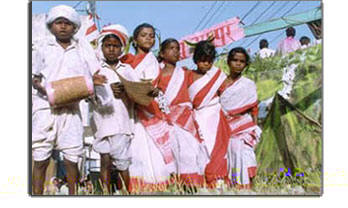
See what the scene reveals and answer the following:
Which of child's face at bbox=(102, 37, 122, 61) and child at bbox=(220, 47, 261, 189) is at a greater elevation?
child's face at bbox=(102, 37, 122, 61)

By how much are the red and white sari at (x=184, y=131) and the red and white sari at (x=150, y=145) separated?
0.08m

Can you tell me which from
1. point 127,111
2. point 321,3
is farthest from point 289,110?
point 127,111

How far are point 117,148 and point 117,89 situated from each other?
0.55 meters

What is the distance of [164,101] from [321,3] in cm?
175

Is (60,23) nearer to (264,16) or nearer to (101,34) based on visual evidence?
(101,34)

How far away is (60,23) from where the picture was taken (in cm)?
610

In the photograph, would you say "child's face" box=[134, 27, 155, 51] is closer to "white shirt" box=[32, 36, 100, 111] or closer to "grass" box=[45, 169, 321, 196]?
"white shirt" box=[32, 36, 100, 111]

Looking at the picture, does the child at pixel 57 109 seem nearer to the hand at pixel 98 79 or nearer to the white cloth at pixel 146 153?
the hand at pixel 98 79

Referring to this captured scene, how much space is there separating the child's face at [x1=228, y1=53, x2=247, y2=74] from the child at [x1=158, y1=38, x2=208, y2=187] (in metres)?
0.43

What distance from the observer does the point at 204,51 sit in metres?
6.23

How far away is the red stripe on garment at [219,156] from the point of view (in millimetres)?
6195

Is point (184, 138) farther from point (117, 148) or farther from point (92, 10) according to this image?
point (92, 10)

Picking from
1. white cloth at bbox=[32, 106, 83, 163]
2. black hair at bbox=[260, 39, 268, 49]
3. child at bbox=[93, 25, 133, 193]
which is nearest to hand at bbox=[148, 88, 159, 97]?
child at bbox=[93, 25, 133, 193]

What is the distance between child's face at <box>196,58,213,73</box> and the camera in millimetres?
6250
